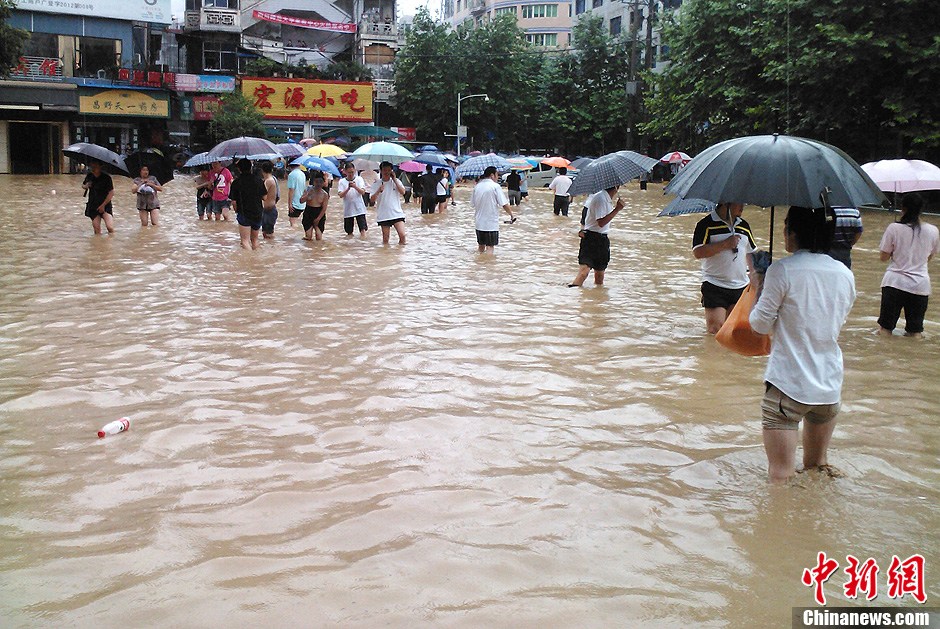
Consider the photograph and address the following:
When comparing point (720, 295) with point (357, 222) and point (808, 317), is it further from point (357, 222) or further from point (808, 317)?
point (357, 222)

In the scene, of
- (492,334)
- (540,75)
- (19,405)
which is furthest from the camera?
(540,75)

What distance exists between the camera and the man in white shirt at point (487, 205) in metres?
14.7

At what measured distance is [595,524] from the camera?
4562 mm

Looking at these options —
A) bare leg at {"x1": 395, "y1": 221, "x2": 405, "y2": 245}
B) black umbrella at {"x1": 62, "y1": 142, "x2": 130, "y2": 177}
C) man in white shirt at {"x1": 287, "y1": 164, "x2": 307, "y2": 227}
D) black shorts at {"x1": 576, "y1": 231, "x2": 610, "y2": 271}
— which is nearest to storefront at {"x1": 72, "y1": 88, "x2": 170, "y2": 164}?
man in white shirt at {"x1": 287, "y1": 164, "x2": 307, "y2": 227}

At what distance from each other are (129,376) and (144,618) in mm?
3951

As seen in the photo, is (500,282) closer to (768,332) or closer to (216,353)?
(216,353)

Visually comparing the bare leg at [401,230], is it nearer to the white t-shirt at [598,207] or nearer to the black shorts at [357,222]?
the black shorts at [357,222]

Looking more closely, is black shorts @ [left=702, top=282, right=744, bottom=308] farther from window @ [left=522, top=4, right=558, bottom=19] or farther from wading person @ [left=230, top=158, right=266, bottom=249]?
window @ [left=522, top=4, right=558, bottom=19]

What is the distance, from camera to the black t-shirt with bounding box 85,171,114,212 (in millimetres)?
16891

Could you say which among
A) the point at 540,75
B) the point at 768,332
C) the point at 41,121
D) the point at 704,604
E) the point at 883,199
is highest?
the point at 540,75

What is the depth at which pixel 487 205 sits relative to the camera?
1505 cm

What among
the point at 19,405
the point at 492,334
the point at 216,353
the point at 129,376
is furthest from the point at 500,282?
the point at 19,405

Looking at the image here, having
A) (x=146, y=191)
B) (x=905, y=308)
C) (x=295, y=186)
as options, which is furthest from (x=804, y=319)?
(x=146, y=191)
